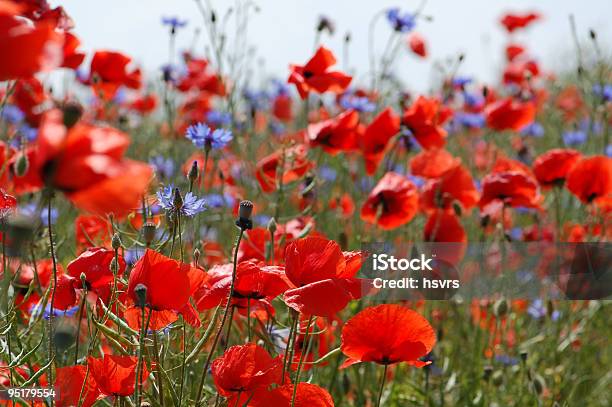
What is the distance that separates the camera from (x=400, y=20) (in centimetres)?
239

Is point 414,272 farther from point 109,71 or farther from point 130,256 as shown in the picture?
point 109,71

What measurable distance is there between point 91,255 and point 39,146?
1.61 ft

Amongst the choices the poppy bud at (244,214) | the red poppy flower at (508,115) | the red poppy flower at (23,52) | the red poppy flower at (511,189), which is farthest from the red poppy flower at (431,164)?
the red poppy flower at (23,52)

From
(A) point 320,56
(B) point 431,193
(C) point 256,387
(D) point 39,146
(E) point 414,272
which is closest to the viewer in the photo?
(D) point 39,146

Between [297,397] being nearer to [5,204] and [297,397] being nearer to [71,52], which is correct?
[5,204]

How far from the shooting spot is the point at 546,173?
2062 mm

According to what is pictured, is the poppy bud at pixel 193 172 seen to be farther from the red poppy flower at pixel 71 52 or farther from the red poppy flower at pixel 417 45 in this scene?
the red poppy flower at pixel 417 45

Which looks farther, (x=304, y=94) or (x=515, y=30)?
(x=515, y=30)

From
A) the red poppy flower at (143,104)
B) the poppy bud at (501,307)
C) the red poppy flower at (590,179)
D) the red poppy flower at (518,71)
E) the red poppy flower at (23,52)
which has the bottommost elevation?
the poppy bud at (501,307)

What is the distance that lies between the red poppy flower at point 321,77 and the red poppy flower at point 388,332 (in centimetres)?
87

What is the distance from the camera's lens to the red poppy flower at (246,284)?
3.57ft

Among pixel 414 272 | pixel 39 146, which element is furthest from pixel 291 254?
pixel 414 272

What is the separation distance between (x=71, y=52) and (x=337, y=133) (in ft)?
2.40

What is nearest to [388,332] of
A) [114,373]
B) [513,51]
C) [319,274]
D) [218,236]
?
[319,274]
